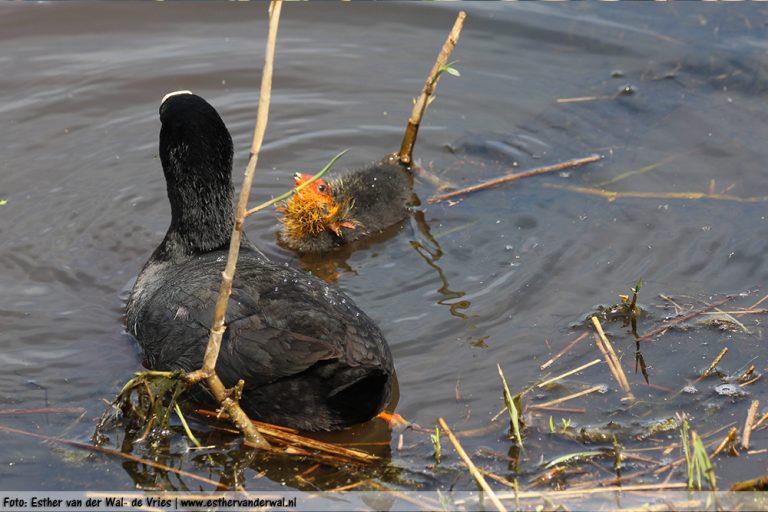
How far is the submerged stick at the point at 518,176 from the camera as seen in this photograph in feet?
19.5

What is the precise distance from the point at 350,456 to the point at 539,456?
69 cm

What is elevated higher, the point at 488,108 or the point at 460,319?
the point at 488,108

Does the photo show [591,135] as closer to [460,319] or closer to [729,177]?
[729,177]

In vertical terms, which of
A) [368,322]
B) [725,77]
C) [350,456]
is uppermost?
[725,77]

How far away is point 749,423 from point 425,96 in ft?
9.18

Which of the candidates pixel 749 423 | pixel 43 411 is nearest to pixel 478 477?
pixel 749 423

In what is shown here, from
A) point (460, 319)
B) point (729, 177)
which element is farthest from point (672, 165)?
point (460, 319)

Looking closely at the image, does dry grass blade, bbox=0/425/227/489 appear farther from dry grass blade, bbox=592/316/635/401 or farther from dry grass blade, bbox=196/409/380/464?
dry grass blade, bbox=592/316/635/401

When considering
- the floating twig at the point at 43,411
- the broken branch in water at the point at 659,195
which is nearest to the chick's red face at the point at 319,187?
the broken branch in water at the point at 659,195

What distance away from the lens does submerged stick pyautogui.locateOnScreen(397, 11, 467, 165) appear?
554cm

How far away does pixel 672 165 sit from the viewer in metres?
6.06

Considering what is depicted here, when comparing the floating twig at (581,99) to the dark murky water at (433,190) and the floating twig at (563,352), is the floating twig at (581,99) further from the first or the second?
the floating twig at (563,352)

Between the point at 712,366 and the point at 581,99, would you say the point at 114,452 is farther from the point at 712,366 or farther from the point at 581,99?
the point at 581,99

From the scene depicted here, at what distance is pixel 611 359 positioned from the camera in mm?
4281
